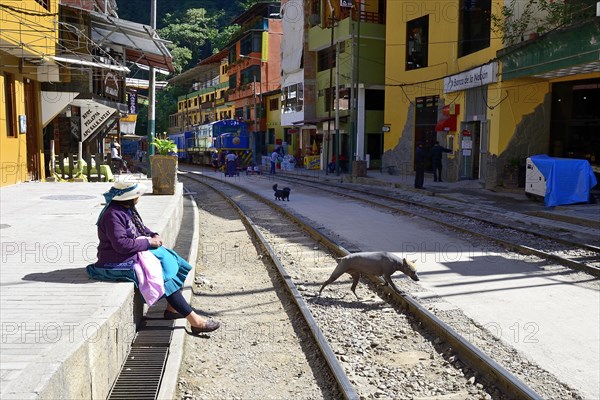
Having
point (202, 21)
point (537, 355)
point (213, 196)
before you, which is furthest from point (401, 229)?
point (202, 21)

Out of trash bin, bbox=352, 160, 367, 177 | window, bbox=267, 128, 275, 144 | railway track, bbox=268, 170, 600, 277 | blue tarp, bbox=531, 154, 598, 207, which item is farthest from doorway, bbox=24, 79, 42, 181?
window, bbox=267, 128, 275, 144

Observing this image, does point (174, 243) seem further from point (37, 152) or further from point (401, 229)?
point (37, 152)

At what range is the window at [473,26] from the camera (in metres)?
23.0

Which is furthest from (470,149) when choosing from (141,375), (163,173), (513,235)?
(141,375)

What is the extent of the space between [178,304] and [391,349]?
214 centimetres

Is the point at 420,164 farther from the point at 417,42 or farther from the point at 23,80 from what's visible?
the point at 23,80

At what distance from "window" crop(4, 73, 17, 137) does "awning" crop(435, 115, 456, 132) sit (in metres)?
17.0

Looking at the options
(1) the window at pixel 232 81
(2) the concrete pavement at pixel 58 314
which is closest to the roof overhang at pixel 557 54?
(2) the concrete pavement at pixel 58 314

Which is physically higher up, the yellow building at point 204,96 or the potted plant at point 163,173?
the yellow building at point 204,96

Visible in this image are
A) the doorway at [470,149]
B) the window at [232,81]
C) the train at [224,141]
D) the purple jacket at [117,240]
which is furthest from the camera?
the window at [232,81]

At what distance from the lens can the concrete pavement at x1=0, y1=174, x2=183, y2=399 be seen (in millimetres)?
3344

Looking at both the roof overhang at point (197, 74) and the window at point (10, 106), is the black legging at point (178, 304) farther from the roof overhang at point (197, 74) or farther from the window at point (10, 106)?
the roof overhang at point (197, 74)

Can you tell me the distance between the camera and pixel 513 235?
11.5m

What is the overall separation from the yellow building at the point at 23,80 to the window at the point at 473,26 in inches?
639
